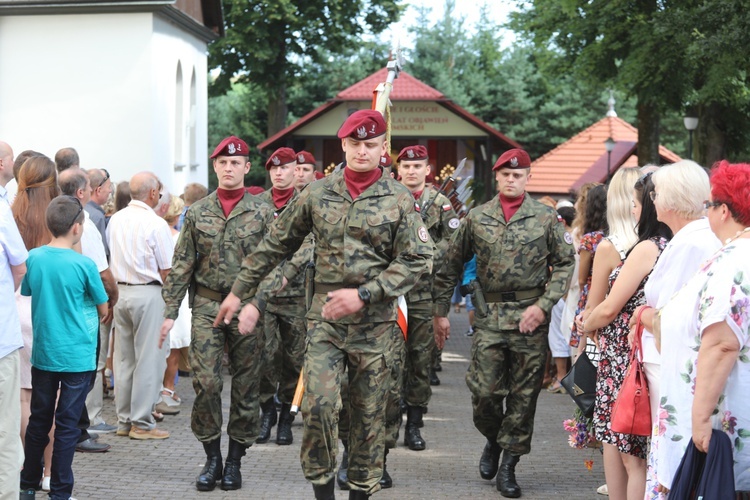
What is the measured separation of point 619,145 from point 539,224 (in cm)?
3324

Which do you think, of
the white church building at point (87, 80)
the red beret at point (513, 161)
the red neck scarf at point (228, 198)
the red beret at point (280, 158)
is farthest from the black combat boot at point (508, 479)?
the white church building at point (87, 80)

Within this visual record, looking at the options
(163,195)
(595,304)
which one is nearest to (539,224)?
(595,304)

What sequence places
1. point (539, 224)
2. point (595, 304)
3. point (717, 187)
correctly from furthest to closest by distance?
point (539, 224) → point (595, 304) → point (717, 187)

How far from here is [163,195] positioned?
1073cm

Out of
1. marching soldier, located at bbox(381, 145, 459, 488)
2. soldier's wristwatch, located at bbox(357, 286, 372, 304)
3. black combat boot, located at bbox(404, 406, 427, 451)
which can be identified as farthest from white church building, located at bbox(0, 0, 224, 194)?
soldier's wristwatch, located at bbox(357, 286, 372, 304)

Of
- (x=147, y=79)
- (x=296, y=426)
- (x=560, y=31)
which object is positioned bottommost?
(x=296, y=426)

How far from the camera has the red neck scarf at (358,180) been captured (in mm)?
6152

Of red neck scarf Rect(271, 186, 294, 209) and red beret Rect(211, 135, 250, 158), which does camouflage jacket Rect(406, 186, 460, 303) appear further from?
red beret Rect(211, 135, 250, 158)

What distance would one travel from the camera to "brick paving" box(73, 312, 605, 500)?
293 inches

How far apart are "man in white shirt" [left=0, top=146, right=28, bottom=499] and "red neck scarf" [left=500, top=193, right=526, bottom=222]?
3.38m

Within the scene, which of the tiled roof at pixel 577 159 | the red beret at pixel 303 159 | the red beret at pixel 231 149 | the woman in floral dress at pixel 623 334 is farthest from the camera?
the tiled roof at pixel 577 159

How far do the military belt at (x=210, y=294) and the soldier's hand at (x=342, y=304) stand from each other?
204 cm

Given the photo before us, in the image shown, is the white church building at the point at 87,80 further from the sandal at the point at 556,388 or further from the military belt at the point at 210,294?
the military belt at the point at 210,294

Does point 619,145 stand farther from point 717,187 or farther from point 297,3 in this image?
point 717,187
